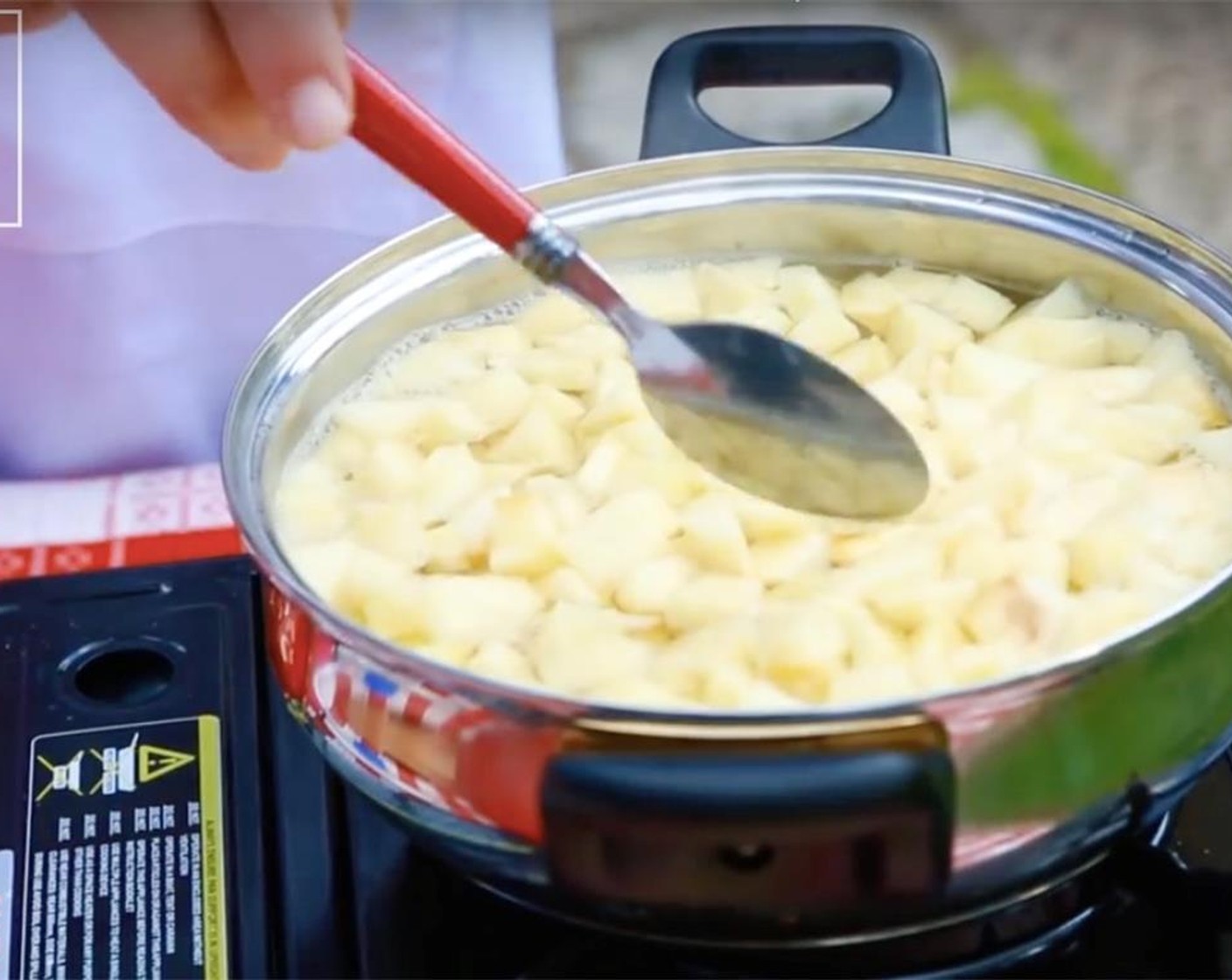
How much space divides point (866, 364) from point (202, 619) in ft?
1.08

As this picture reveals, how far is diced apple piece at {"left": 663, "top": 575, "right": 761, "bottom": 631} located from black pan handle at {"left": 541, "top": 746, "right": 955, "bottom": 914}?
13cm

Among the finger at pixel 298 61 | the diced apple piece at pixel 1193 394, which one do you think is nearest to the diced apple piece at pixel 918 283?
the diced apple piece at pixel 1193 394

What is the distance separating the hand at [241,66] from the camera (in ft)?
2.04

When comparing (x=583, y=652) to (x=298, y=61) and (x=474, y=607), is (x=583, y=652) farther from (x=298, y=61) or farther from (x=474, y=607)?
(x=298, y=61)

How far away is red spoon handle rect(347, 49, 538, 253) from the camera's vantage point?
66 centimetres

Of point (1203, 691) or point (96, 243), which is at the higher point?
point (96, 243)

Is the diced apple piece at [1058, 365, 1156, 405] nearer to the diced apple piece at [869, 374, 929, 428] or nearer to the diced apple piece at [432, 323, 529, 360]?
the diced apple piece at [869, 374, 929, 428]

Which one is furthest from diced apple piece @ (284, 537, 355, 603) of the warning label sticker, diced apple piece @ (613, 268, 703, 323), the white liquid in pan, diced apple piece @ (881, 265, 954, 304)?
diced apple piece @ (881, 265, 954, 304)

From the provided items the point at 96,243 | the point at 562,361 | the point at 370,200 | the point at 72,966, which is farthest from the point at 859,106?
the point at 72,966

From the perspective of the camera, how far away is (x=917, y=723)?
1.64 ft

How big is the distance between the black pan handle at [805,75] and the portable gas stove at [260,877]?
0.33m

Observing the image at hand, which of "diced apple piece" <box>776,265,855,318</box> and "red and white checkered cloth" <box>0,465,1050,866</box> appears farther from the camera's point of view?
"red and white checkered cloth" <box>0,465,1050,866</box>

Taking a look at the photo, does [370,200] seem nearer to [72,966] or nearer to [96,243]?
[96,243]

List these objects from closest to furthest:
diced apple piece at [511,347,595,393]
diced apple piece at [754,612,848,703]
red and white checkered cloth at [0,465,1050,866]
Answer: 1. diced apple piece at [754,612,848,703]
2. diced apple piece at [511,347,595,393]
3. red and white checkered cloth at [0,465,1050,866]
